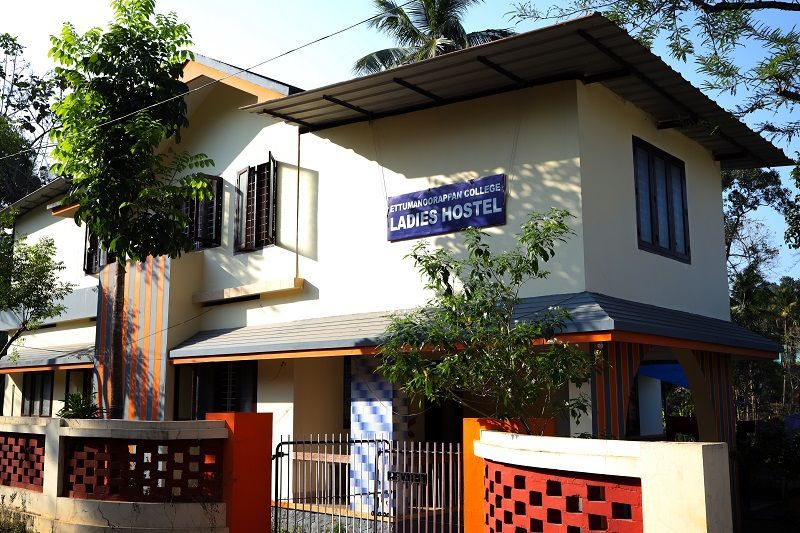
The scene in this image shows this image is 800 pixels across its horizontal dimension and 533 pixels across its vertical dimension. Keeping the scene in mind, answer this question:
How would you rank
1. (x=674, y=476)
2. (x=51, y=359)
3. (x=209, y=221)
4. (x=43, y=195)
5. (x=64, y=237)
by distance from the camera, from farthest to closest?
1. (x=43, y=195)
2. (x=64, y=237)
3. (x=51, y=359)
4. (x=209, y=221)
5. (x=674, y=476)

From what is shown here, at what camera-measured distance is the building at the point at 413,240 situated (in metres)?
11.5

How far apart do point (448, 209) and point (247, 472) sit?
5028mm

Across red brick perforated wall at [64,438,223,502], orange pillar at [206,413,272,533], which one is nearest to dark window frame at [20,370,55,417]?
red brick perforated wall at [64,438,223,502]

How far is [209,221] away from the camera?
54.7ft

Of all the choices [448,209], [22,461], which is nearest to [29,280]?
[22,461]

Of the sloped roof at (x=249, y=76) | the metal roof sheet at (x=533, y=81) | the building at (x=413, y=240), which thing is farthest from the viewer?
the sloped roof at (x=249, y=76)

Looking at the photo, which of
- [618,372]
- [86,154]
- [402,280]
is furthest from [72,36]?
[618,372]

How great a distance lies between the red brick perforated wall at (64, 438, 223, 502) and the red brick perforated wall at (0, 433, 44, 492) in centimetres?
130

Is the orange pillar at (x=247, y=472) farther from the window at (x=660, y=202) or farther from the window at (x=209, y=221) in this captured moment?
the window at (x=209, y=221)

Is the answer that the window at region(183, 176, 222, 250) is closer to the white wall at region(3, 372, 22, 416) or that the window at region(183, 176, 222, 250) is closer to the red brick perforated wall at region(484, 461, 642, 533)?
the red brick perforated wall at region(484, 461, 642, 533)

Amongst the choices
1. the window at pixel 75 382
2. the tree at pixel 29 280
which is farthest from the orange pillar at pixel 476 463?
the window at pixel 75 382

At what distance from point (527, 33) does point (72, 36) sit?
21.3 feet

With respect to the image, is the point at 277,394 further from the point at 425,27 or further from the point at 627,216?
the point at 425,27

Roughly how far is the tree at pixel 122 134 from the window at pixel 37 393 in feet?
38.6
